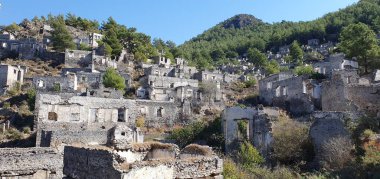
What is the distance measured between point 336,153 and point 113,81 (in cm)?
3033

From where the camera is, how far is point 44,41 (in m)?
65.9

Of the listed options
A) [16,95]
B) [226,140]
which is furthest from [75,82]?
[226,140]

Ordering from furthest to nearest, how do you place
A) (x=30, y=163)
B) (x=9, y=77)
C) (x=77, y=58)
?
(x=77, y=58), (x=9, y=77), (x=30, y=163)

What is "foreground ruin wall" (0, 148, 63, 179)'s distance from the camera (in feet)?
48.4

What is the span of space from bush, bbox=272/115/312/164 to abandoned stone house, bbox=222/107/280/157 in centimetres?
66

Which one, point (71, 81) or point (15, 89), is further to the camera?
point (15, 89)

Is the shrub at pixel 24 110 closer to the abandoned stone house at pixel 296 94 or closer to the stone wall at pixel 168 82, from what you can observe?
the stone wall at pixel 168 82

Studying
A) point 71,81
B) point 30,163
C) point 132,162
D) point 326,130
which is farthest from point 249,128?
point 71,81

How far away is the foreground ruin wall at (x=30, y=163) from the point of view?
48.4 feet

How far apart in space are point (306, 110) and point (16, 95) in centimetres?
2946

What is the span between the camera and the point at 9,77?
47594 millimetres

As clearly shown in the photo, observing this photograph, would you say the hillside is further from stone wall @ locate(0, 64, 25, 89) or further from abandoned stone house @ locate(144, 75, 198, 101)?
stone wall @ locate(0, 64, 25, 89)

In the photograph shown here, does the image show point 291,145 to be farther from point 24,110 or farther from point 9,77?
point 9,77

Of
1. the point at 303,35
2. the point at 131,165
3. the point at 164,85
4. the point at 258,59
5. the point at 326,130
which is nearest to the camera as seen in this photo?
the point at 131,165
